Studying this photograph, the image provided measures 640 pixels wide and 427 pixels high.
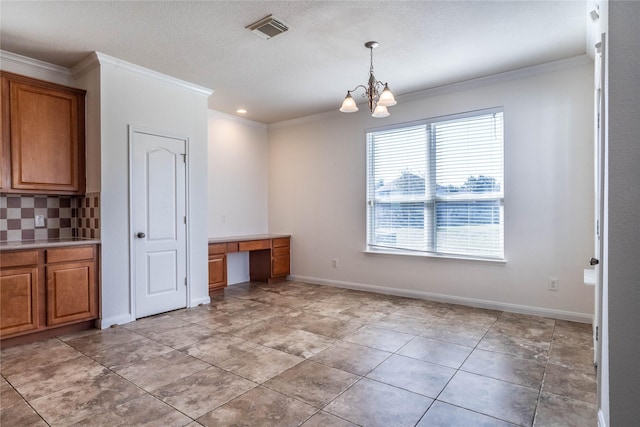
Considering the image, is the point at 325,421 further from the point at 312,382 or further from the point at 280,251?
the point at 280,251

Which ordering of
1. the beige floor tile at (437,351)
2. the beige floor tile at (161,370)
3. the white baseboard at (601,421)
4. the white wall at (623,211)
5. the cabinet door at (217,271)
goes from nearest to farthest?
the white wall at (623,211)
the white baseboard at (601,421)
the beige floor tile at (161,370)
the beige floor tile at (437,351)
the cabinet door at (217,271)

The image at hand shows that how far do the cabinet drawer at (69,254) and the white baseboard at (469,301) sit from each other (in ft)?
10.7

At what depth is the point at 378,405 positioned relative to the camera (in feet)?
7.06

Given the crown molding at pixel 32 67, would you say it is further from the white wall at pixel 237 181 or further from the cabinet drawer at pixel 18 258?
the white wall at pixel 237 181

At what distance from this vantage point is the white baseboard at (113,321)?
357 cm

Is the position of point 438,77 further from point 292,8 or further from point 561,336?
point 561,336

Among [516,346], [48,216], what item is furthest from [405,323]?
[48,216]

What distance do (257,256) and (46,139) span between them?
330cm

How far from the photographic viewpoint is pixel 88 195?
3.75 m

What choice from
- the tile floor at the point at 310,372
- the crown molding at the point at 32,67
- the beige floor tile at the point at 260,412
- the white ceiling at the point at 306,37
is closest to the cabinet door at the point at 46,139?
the crown molding at the point at 32,67

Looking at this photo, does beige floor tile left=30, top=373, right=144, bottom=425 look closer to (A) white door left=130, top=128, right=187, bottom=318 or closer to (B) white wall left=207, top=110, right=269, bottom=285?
(A) white door left=130, top=128, right=187, bottom=318

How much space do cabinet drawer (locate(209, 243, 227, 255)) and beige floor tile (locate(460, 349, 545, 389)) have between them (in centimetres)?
341

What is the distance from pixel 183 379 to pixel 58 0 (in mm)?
2899

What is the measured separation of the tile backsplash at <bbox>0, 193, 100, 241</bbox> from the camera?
355cm
